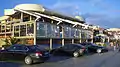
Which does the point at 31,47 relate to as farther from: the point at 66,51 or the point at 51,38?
the point at 51,38

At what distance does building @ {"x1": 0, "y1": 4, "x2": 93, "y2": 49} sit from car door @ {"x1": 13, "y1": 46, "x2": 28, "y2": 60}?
47.7 feet

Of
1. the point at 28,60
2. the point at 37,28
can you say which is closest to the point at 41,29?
the point at 37,28

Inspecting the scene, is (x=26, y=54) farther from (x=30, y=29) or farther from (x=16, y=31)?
(x=16, y=31)

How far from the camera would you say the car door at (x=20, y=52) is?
17812 mm

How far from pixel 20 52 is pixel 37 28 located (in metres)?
15.8

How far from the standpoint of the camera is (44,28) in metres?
35.0

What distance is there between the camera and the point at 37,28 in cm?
3362

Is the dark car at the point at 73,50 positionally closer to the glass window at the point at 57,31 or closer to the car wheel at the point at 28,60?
the car wheel at the point at 28,60

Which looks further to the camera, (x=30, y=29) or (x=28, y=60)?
(x=30, y=29)

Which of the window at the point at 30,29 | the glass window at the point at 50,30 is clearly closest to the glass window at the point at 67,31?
the glass window at the point at 50,30

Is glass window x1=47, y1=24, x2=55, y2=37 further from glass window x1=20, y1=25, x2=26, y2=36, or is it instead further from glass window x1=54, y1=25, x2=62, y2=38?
glass window x1=20, y1=25, x2=26, y2=36

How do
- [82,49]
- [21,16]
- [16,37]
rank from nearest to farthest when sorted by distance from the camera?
[82,49]
[16,37]
[21,16]

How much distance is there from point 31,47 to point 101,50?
18.1 metres

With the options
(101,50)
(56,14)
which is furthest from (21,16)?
(101,50)
